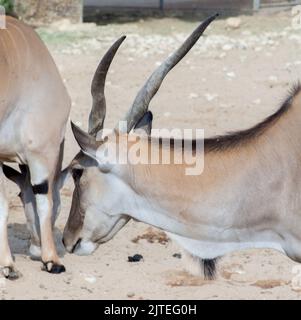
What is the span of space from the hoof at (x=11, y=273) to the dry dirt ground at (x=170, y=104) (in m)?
0.04

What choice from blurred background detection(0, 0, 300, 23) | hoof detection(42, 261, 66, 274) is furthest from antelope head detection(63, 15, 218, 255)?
blurred background detection(0, 0, 300, 23)

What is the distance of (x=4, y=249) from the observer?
5094mm

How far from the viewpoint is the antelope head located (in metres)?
4.11

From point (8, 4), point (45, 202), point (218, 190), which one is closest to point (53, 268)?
point (45, 202)

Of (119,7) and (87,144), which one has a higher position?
(87,144)

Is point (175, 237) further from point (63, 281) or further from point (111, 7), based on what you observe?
point (111, 7)

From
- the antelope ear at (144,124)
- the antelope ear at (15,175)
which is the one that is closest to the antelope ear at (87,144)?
the antelope ear at (144,124)

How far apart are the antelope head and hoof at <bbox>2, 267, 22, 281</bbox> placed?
66cm

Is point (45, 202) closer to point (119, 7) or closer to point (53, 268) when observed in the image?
point (53, 268)

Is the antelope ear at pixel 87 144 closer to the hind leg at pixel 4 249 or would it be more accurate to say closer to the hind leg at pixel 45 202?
the hind leg at pixel 45 202

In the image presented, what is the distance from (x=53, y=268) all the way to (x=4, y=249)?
0.83 ft

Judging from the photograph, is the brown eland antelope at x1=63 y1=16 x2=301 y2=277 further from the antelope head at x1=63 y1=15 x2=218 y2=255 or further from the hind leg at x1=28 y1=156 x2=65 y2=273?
the hind leg at x1=28 y1=156 x2=65 y2=273

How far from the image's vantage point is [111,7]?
13977 millimetres

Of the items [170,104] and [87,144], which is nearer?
[87,144]
